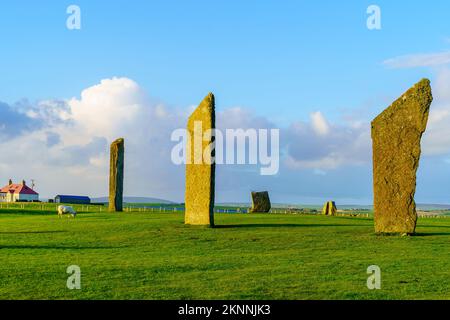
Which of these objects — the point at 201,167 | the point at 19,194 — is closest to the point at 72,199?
the point at 19,194

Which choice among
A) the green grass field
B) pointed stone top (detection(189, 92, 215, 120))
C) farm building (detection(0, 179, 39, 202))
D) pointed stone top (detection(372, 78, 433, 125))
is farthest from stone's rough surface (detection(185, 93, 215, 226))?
farm building (detection(0, 179, 39, 202))

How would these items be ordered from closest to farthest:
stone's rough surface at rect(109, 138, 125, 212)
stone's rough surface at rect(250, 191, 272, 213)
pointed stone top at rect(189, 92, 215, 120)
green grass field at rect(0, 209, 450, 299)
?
green grass field at rect(0, 209, 450, 299) → pointed stone top at rect(189, 92, 215, 120) → stone's rough surface at rect(109, 138, 125, 212) → stone's rough surface at rect(250, 191, 272, 213)

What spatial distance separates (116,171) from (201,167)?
19766 millimetres

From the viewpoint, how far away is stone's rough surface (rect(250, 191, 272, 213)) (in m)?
48.4

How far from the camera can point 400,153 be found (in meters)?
24.5

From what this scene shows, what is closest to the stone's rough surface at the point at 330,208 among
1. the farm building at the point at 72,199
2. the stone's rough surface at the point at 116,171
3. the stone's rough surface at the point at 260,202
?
the stone's rough surface at the point at 260,202

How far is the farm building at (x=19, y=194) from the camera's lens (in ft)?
338

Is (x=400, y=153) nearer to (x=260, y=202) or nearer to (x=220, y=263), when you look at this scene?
(x=220, y=263)

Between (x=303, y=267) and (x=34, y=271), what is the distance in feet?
24.4

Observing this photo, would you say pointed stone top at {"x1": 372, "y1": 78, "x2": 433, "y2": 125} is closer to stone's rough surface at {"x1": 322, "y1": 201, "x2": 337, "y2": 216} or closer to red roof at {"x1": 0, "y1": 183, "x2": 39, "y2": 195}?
stone's rough surface at {"x1": 322, "y1": 201, "x2": 337, "y2": 216}

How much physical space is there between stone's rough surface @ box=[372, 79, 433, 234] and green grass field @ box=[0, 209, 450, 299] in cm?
138

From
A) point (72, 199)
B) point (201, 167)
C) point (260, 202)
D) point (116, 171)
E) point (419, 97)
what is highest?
point (419, 97)

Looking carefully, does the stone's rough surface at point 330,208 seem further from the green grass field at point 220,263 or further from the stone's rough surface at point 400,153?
the stone's rough surface at point 400,153
